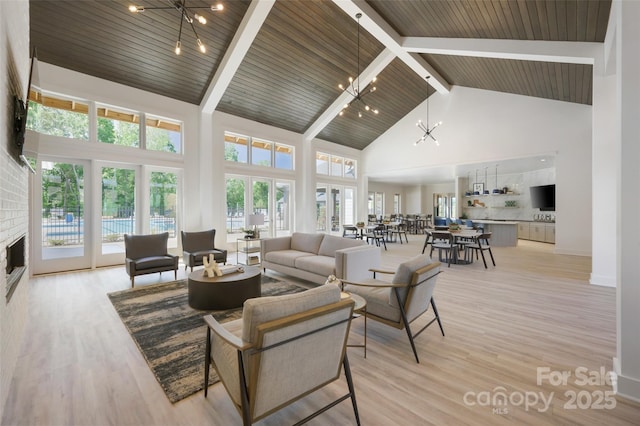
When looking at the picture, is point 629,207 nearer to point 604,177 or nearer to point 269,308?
point 269,308

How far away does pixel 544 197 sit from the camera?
959 centimetres

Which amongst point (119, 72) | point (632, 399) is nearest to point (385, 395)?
point (632, 399)

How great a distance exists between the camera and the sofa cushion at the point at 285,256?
469cm

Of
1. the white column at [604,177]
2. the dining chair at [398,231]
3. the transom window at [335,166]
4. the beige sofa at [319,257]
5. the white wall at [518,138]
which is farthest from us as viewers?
the transom window at [335,166]

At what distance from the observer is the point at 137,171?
6.19 meters

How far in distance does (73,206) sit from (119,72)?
284 centimetres

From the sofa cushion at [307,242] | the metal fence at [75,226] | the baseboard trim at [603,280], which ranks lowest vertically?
the baseboard trim at [603,280]

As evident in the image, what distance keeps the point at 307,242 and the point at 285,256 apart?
21.8 inches

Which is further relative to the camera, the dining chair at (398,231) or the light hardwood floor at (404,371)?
the dining chair at (398,231)

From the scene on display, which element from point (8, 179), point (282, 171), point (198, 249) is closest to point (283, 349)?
point (8, 179)

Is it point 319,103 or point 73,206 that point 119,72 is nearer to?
point 73,206

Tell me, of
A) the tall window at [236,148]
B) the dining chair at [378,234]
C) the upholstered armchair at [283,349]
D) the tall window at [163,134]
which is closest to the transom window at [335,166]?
the tall window at [236,148]

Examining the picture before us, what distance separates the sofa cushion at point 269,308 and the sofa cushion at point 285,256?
321cm

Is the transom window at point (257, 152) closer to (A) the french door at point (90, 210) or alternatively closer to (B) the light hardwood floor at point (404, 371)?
(A) the french door at point (90, 210)
